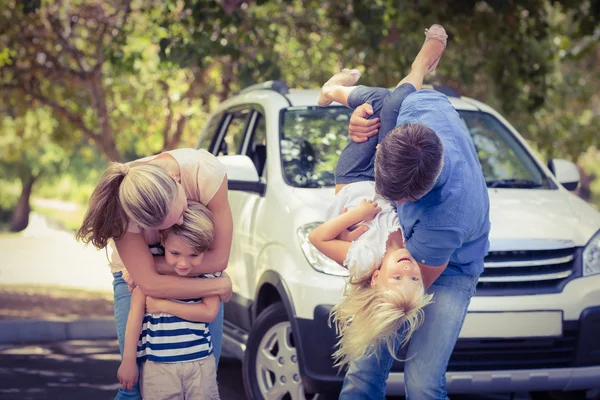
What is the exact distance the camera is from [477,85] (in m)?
14.6

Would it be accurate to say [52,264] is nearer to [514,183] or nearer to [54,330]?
[54,330]

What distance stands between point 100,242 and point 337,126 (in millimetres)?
2862

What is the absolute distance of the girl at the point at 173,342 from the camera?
12.4 feet

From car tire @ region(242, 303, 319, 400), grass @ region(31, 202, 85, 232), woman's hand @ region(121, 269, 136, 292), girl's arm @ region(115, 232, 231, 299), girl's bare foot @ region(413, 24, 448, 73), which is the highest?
girl's bare foot @ region(413, 24, 448, 73)

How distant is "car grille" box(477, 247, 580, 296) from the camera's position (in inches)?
208

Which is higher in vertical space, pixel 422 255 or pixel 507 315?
pixel 422 255

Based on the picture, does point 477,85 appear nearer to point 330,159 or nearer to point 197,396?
point 330,159

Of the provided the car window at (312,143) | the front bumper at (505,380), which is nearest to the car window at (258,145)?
the car window at (312,143)

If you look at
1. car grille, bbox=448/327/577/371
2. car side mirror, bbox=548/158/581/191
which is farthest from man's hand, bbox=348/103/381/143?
car side mirror, bbox=548/158/581/191

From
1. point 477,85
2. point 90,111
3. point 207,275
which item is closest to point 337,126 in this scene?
point 207,275

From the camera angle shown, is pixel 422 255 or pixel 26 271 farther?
pixel 26 271

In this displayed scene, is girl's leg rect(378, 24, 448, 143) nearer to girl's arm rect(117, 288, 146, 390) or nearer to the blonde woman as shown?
the blonde woman

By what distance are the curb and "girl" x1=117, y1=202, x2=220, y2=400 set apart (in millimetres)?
5421

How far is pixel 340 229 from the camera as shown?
3783 mm
